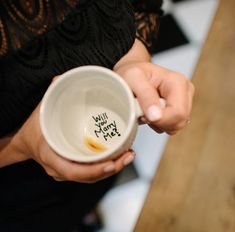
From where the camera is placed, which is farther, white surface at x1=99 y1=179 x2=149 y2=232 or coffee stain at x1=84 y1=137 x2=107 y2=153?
white surface at x1=99 y1=179 x2=149 y2=232

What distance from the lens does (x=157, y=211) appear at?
1089 mm

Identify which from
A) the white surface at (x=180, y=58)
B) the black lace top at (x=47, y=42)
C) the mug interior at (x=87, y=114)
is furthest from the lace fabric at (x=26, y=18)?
the white surface at (x=180, y=58)

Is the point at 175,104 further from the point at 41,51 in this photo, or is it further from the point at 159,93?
the point at 41,51

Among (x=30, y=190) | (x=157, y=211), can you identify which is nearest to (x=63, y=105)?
(x=30, y=190)

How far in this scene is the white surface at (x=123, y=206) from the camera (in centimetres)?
109

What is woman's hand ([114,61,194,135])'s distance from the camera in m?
0.46

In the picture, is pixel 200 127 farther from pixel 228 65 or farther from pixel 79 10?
pixel 79 10

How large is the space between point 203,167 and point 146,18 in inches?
23.9

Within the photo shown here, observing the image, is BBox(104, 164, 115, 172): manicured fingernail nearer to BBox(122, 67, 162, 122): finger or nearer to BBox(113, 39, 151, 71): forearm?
BBox(122, 67, 162, 122): finger

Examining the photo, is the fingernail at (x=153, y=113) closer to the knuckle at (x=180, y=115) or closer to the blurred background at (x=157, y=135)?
the knuckle at (x=180, y=115)

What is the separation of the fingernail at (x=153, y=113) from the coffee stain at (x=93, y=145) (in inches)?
3.0

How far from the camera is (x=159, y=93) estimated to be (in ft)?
1.74

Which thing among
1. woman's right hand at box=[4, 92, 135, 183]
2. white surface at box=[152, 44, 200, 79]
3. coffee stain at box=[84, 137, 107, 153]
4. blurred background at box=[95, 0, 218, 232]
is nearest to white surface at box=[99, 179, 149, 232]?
blurred background at box=[95, 0, 218, 232]

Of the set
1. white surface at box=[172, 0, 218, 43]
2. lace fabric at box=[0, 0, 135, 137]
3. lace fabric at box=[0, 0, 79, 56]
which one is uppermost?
lace fabric at box=[0, 0, 79, 56]
